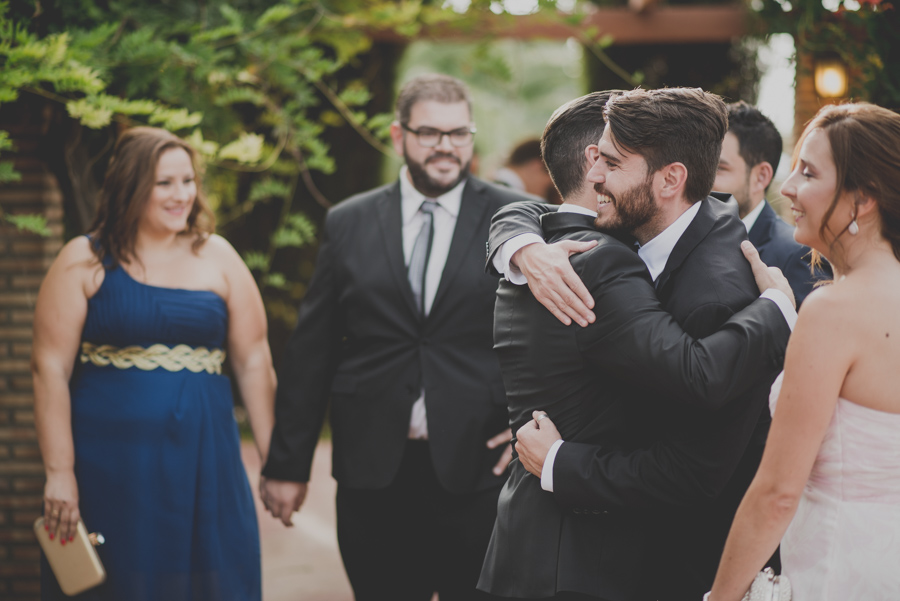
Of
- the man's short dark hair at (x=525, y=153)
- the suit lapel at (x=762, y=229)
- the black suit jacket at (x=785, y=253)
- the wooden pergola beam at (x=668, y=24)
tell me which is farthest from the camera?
the wooden pergola beam at (x=668, y=24)

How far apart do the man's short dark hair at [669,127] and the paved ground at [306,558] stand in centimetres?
347

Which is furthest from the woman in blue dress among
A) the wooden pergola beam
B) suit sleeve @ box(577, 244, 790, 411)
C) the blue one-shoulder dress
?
the wooden pergola beam

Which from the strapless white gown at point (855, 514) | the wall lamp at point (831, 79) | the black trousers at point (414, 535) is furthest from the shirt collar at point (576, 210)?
the wall lamp at point (831, 79)

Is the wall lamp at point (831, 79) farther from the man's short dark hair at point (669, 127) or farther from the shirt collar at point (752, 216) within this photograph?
the man's short dark hair at point (669, 127)

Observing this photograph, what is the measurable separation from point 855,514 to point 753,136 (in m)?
1.62

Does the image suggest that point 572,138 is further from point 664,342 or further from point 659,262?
point 664,342

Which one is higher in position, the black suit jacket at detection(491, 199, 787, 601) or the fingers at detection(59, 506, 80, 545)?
the black suit jacket at detection(491, 199, 787, 601)

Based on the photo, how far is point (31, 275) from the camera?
409 centimetres

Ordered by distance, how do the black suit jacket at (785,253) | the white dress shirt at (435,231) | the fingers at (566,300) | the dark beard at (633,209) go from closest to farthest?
the fingers at (566,300) → the dark beard at (633,209) → the black suit jacket at (785,253) → the white dress shirt at (435,231)

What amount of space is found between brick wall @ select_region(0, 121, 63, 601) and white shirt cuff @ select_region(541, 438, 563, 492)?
10.2 feet

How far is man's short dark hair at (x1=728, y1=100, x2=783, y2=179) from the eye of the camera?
295 cm

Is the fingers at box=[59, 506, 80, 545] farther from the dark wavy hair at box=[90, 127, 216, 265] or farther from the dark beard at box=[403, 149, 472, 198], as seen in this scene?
the dark beard at box=[403, 149, 472, 198]

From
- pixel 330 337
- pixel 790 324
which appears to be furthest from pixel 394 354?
pixel 790 324

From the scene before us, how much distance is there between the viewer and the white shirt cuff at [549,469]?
1.91 meters
